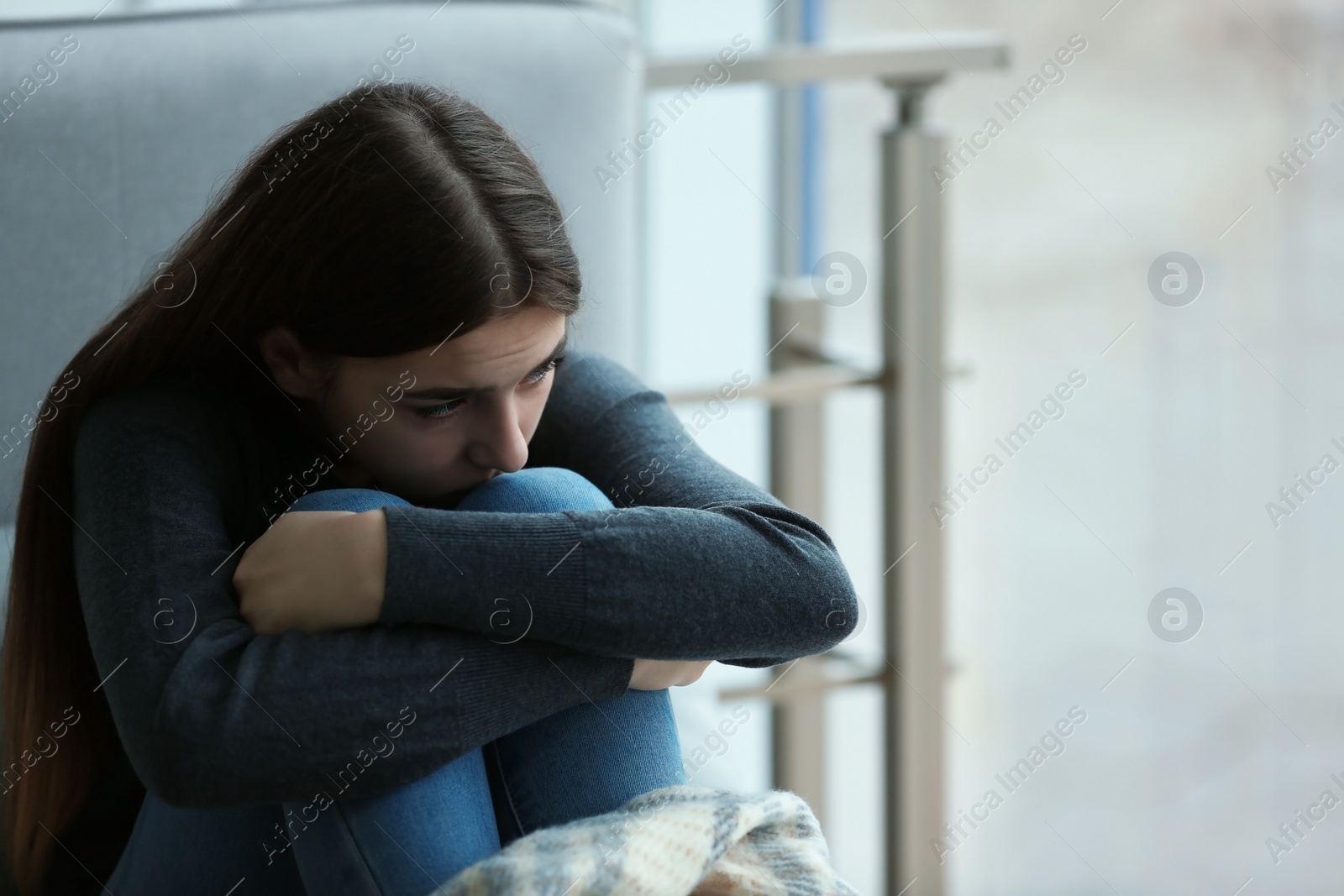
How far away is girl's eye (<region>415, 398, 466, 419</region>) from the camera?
0.88 meters

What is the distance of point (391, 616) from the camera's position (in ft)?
2.58

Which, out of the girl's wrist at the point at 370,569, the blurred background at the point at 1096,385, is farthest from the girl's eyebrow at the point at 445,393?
the blurred background at the point at 1096,385

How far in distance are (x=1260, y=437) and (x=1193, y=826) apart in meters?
0.67

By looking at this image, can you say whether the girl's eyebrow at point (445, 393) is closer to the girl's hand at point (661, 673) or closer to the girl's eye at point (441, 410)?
the girl's eye at point (441, 410)

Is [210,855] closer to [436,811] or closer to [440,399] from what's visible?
[436,811]

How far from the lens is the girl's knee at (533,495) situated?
89 centimetres

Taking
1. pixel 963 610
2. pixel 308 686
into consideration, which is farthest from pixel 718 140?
pixel 308 686

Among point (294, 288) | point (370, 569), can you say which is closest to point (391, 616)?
point (370, 569)

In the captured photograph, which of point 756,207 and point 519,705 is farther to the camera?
point 756,207

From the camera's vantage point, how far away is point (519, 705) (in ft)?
2.63

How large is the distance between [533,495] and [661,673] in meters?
0.16

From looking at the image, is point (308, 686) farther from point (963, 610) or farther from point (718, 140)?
point (963, 610)

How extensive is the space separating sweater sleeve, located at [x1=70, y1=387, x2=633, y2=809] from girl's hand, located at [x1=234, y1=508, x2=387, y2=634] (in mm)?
14

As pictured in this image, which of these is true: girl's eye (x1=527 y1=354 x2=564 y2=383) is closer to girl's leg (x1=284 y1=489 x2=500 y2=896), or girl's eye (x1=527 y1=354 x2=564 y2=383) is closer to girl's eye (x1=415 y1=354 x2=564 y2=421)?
girl's eye (x1=415 y1=354 x2=564 y2=421)
